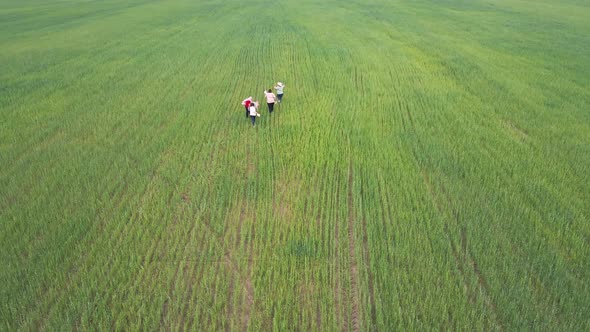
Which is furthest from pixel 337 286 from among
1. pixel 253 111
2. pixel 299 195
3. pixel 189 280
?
pixel 253 111

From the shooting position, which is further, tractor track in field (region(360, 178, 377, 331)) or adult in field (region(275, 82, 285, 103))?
adult in field (region(275, 82, 285, 103))

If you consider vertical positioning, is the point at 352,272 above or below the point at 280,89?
below

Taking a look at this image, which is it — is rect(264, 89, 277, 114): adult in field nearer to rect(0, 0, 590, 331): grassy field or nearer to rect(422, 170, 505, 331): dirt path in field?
rect(0, 0, 590, 331): grassy field

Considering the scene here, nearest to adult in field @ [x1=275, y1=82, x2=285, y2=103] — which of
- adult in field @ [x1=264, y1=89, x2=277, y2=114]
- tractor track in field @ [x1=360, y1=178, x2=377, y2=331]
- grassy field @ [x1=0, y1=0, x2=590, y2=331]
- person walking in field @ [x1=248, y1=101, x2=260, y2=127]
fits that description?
adult in field @ [x1=264, y1=89, x2=277, y2=114]

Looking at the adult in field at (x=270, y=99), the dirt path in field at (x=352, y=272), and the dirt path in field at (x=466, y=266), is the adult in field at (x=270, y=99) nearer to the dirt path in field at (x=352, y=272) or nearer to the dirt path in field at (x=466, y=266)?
the dirt path in field at (x=352, y=272)

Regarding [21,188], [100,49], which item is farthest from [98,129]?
[100,49]

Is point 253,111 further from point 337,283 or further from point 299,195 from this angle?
point 337,283

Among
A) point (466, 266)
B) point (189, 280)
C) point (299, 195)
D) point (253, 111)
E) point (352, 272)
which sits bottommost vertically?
point (189, 280)

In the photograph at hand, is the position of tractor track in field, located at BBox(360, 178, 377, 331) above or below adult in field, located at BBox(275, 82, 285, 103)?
below
